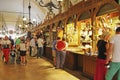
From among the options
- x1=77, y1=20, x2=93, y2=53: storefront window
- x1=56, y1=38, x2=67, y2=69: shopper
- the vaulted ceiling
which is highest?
the vaulted ceiling

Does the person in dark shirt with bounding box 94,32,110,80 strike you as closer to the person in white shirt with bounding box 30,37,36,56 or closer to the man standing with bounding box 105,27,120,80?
the man standing with bounding box 105,27,120,80

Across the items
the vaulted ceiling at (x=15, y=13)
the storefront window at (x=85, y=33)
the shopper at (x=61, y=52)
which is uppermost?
the vaulted ceiling at (x=15, y=13)

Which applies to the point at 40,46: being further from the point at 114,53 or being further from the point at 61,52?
the point at 114,53

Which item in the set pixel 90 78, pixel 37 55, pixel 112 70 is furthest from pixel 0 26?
pixel 112 70

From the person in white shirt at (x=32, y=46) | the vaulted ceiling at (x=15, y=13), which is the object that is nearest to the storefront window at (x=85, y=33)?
the person in white shirt at (x=32, y=46)

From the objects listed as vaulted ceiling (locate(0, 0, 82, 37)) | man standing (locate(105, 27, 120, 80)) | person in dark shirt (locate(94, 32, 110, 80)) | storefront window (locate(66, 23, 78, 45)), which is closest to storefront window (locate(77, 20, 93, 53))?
storefront window (locate(66, 23, 78, 45))

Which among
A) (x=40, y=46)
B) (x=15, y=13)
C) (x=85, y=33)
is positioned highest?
(x=15, y=13)

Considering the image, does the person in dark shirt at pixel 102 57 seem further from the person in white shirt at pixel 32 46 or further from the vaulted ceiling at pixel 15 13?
the vaulted ceiling at pixel 15 13

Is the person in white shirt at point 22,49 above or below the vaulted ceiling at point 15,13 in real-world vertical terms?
below

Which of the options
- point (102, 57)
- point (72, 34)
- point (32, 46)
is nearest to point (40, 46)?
point (32, 46)

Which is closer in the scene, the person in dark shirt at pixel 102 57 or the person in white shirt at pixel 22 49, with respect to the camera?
the person in dark shirt at pixel 102 57

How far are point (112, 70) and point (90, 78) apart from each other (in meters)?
2.65

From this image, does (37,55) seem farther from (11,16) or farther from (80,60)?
(11,16)

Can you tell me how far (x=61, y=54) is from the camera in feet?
33.3
